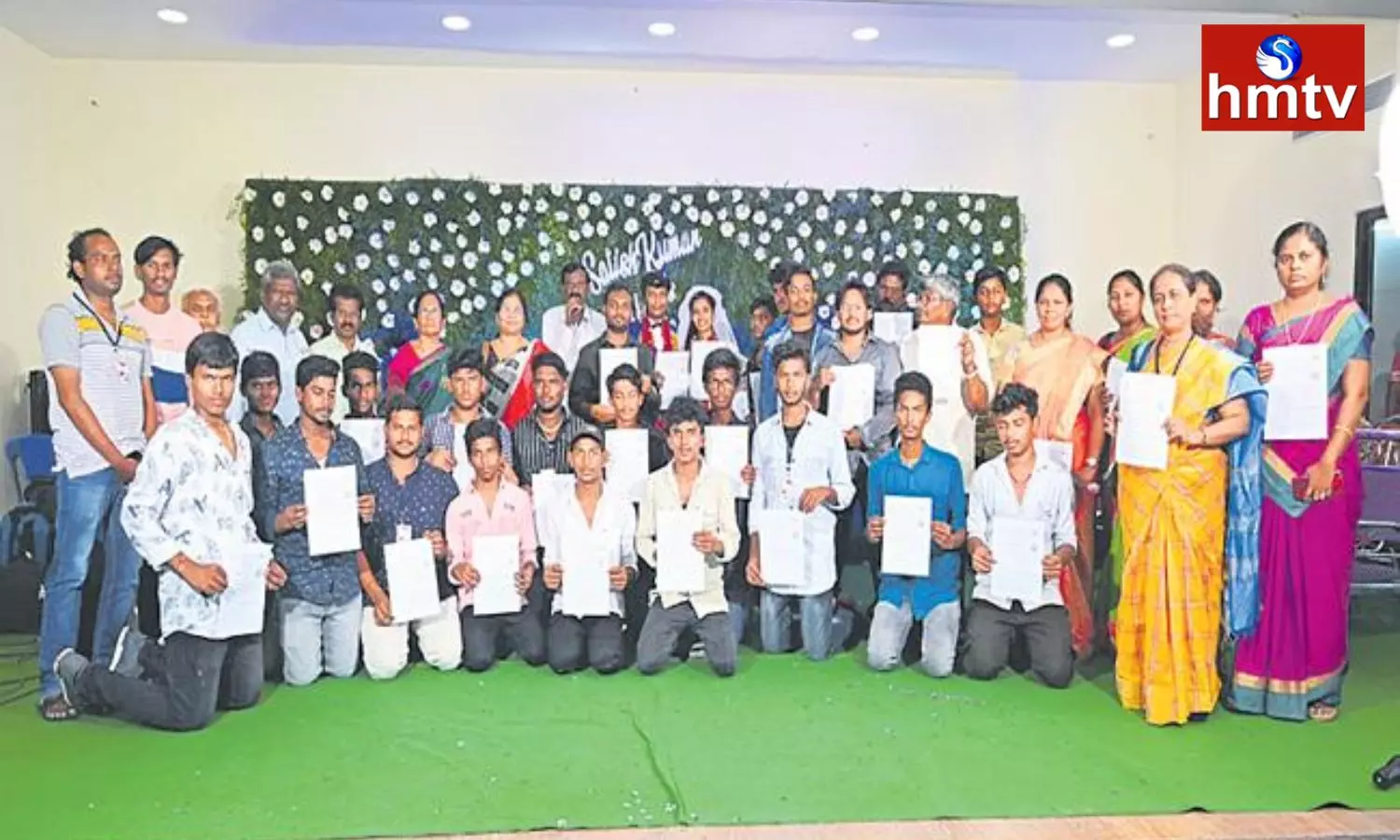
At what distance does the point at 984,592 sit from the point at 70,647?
10.5 ft

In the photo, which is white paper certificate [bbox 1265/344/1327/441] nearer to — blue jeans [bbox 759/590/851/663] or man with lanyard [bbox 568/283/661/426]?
blue jeans [bbox 759/590/851/663]

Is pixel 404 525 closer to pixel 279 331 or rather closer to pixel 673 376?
pixel 279 331

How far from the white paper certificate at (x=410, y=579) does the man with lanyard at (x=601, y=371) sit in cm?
102

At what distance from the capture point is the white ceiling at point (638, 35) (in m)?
5.45

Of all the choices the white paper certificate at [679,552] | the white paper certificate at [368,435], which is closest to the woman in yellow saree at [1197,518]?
the white paper certificate at [679,552]

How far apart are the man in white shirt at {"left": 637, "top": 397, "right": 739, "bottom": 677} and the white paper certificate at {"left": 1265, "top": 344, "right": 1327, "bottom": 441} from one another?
1.91 metres

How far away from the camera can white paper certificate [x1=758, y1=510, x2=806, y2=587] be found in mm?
4008

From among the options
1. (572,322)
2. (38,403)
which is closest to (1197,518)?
(572,322)

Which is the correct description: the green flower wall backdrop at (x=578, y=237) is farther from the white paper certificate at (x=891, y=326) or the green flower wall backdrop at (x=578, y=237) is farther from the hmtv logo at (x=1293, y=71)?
the white paper certificate at (x=891, y=326)

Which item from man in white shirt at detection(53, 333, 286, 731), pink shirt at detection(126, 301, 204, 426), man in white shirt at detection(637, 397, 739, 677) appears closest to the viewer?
man in white shirt at detection(53, 333, 286, 731)

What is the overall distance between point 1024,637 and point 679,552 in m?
1.34

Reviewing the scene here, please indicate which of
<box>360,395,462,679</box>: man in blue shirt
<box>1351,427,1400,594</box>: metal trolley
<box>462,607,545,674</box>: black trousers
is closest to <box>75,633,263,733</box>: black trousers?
<box>360,395,462,679</box>: man in blue shirt

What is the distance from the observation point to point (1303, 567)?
3.33m

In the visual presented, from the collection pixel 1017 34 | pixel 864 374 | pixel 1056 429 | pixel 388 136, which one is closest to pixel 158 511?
pixel 864 374
